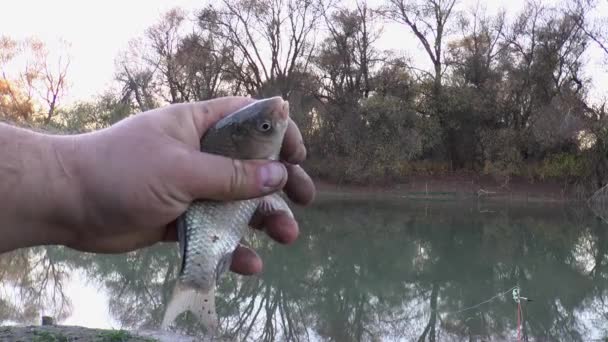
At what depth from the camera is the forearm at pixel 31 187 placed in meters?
→ 2.39

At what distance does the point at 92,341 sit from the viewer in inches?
351

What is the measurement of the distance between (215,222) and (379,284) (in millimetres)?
15067

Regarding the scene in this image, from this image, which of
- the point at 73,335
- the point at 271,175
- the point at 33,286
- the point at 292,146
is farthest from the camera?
the point at 33,286

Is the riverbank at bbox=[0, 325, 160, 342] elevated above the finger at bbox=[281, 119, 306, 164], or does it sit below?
below

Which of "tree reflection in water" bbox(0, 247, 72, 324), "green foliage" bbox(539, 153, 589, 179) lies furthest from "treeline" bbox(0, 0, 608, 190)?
"tree reflection in water" bbox(0, 247, 72, 324)

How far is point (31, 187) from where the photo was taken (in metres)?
2.41

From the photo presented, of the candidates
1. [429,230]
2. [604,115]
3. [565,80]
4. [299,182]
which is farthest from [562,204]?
[299,182]

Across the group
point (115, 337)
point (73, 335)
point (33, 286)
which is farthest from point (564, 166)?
point (73, 335)

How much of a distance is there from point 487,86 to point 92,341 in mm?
35320

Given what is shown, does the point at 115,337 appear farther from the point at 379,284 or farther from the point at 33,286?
the point at 379,284

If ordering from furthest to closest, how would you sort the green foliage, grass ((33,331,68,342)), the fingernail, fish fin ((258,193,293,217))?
the green foliage < grass ((33,331,68,342)) < fish fin ((258,193,293,217)) < the fingernail

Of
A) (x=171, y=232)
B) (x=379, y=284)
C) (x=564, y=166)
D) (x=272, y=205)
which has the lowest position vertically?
(x=379, y=284)

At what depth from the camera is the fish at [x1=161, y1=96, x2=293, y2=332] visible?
2.50 metres

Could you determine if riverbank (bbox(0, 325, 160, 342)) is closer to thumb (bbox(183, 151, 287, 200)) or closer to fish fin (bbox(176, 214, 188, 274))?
fish fin (bbox(176, 214, 188, 274))
